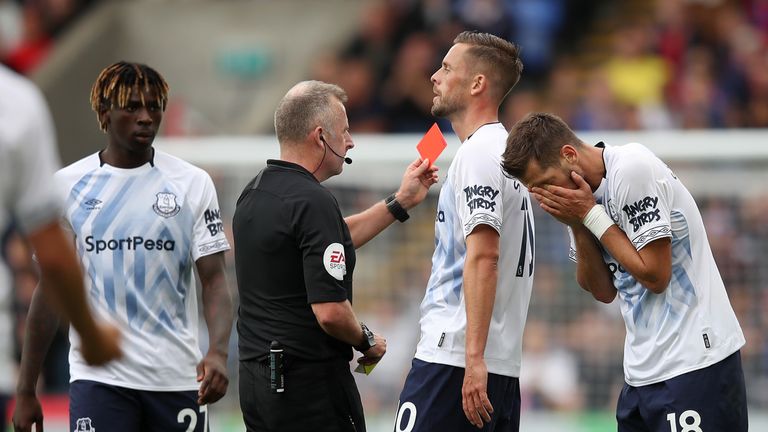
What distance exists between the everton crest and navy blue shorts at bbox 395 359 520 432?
4.64 feet

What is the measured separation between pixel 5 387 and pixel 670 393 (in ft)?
9.25

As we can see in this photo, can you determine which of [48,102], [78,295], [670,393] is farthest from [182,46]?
[78,295]

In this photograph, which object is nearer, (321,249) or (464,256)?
(321,249)

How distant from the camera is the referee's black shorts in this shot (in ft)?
17.5

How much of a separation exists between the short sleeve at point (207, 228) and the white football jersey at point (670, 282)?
1.87 metres

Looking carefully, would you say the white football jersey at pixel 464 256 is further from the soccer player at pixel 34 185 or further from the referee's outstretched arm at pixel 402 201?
the soccer player at pixel 34 185

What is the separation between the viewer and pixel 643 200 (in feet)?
17.6

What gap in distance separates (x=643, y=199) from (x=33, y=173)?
2.88 metres

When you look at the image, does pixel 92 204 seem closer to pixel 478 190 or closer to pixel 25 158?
pixel 478 190

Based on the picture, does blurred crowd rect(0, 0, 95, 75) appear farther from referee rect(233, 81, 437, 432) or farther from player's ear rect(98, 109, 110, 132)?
referee rect(233, 81, 437, 432)

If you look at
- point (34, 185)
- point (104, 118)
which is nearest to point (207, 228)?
point (104, 118)

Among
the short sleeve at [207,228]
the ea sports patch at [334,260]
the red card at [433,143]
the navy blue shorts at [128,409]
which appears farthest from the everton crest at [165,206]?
the red card at [433,143]

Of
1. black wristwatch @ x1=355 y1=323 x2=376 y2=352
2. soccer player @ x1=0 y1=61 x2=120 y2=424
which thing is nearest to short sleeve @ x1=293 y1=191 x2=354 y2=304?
black wristwatch @ x1=355 y1=323 x2=376 y2=352

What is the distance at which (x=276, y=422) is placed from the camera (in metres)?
5.35
